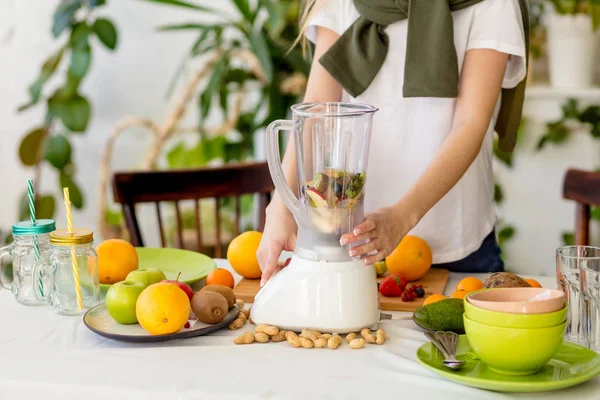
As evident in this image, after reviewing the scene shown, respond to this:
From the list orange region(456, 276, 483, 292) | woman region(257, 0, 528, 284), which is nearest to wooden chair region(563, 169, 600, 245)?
woman region(257, 0, 528, 284)

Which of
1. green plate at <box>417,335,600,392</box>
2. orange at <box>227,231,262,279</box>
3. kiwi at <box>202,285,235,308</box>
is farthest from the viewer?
orange at <box>227,231,262,279</box>

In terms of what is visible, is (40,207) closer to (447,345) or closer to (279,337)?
(279,337)

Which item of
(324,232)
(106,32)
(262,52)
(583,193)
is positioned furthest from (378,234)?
(106,32)

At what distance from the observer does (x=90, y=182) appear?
350cm

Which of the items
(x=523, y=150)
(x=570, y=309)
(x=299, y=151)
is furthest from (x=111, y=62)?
(x=570, y=309)

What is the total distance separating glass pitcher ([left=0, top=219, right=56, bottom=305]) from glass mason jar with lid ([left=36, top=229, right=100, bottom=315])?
35 mm

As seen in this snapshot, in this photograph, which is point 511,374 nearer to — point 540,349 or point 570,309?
point 540,349

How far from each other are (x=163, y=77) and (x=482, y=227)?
210 cm

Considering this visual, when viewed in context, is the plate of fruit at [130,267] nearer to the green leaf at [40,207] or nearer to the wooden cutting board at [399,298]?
the wooden cutting board at [399,298]

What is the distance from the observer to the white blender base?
3.62 ft

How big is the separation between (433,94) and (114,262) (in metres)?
0.67

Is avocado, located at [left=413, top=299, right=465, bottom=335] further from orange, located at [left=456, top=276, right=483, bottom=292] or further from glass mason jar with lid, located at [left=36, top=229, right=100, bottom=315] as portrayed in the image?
glass mason jar with lid, located at [left=36, top=229, right=100, bottom=315]

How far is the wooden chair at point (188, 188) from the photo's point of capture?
1.85 m

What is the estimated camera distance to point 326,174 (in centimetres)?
113
